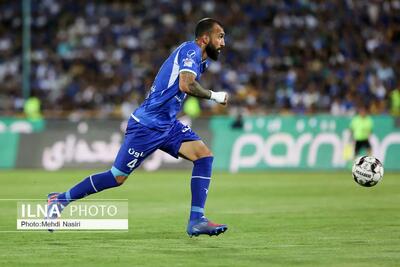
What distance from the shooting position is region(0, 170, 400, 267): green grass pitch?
8.66 m

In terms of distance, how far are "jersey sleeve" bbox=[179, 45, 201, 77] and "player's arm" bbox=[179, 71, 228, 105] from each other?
0.20 ft

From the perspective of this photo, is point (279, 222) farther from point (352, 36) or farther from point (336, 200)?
point (352, 36)

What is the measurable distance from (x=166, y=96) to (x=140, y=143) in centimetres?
61

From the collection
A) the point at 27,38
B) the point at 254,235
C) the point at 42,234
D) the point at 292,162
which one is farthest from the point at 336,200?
the point at 27,38

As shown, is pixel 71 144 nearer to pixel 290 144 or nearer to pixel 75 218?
pixel 290 144

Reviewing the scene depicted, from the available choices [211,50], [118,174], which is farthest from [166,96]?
[118,174]

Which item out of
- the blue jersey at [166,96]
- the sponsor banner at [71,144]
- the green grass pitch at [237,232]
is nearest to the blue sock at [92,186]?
the green grass pitch at [237,232]

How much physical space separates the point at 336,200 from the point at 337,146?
9659 millimetres

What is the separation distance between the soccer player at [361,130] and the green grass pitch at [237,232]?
4.79 m

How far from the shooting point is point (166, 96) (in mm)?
10430

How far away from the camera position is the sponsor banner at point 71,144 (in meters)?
25.3

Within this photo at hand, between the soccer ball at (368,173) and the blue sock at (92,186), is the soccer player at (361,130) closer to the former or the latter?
the soccer ball at (368,173)

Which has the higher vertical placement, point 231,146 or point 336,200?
point 231,146

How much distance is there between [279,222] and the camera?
1220cm
